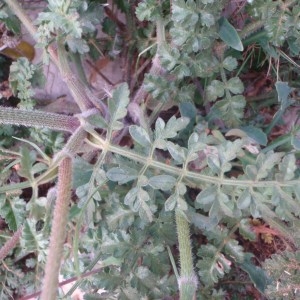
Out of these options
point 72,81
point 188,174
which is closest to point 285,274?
point 188,174

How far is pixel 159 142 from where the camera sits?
1.15 meters

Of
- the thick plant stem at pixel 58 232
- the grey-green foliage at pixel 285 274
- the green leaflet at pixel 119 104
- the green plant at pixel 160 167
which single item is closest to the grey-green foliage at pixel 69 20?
the green plant at pixel 160 167

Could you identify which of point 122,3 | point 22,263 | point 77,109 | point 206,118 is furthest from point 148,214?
point 22,263

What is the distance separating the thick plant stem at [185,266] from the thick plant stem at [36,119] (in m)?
0.36

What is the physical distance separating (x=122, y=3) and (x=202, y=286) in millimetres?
875

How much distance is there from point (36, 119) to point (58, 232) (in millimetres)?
282

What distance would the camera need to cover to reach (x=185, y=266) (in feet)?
4.00

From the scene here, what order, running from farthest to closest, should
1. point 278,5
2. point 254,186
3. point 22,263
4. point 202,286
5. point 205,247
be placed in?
point 22,263, point 202,286, point 205,247, point 278,5, point 254,186

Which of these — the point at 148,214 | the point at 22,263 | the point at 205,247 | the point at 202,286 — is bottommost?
the point at 22,263

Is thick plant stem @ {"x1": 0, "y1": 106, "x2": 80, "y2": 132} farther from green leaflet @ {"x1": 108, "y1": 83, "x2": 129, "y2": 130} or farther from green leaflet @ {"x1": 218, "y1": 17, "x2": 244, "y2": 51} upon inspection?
green leaflet @ {"x1": 218, "y1": 17, "x2": 244, "y2": 51}

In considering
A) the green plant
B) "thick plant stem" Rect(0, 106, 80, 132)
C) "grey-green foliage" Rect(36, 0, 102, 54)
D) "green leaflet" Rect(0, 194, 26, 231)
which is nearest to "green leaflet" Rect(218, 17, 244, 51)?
the green plant

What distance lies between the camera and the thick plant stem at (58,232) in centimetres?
101

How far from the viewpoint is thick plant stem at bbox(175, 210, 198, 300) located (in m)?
1.17

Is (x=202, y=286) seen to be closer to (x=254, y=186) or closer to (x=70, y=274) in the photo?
(x=70, y=274)
